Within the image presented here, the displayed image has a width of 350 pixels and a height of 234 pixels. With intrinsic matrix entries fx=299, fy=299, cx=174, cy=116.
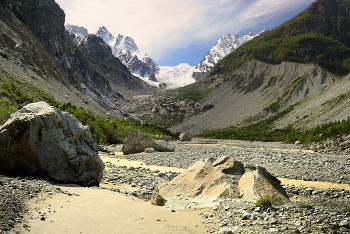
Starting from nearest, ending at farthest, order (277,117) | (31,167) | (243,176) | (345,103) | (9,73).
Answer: (243,176) → (31,167) → (9,73) → (345,103) → (277,117)

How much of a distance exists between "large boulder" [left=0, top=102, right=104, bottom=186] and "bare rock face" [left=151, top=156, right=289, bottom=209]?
220 inches

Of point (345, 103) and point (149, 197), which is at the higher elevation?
point (345, 103)

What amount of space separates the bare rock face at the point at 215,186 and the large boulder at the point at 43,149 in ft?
18.4

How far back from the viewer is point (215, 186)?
50.9ft

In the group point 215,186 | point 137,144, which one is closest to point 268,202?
point 215,186

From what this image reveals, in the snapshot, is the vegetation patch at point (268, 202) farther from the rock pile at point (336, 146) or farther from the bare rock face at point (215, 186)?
the rock pile at point (336, 146)

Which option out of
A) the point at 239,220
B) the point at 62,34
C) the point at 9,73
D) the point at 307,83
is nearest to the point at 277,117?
the point at 307,83

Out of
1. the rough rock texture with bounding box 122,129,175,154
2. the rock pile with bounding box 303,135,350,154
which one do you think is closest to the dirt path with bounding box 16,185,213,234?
the rough rock texture with bounding box 122,129,175,154

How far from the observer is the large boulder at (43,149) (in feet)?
57.1

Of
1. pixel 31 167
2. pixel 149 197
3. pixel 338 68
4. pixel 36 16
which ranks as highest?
pixel 36 16

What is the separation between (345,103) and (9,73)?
9394cm

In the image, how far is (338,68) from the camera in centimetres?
18975

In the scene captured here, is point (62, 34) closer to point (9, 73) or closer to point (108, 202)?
point (9, 73)

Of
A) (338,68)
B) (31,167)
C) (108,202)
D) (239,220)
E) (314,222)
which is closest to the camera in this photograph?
(314,222)
